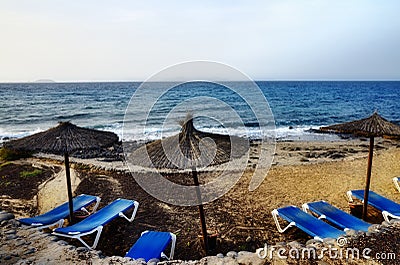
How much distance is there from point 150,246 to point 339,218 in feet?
12.0

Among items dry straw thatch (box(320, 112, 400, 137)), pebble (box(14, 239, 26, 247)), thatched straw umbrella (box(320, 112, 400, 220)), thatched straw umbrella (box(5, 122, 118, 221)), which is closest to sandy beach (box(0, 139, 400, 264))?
pebble (box(14, 239, 26, 247))

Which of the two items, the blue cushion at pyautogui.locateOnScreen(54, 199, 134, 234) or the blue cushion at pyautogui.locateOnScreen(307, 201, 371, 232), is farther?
the blue cushion at pyautogui.locateOnScreen(307, 201, 371, 232)

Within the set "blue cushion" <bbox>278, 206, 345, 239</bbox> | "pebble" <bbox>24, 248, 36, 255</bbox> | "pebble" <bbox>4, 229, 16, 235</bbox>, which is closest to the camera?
"pebble" <bbox>24, 248, 36, 255</bbox>

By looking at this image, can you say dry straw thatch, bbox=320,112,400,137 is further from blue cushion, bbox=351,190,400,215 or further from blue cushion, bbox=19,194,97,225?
blue cushion, bbox=19,194,97,225

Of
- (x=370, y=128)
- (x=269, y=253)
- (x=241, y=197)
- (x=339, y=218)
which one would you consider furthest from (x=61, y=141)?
(x=370, y=128)

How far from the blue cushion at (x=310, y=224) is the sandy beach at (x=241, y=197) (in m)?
0.33

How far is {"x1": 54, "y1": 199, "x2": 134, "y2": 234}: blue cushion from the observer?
17.1 feet

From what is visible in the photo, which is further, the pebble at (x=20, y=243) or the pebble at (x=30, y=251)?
the pebble at (x=20, y=243)

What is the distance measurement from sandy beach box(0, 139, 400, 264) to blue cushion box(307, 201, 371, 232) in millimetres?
641

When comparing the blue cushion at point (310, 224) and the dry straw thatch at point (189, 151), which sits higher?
the dry straw thatch at point (189, 151)

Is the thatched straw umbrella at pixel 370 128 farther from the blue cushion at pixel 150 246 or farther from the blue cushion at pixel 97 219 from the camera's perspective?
the blue cushion at pixel 97 219

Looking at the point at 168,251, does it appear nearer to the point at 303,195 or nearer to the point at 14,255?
the point at 14,255

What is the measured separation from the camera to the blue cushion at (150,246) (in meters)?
4.58

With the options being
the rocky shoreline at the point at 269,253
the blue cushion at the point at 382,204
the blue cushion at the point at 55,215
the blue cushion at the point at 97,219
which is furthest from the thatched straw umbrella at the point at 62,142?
the blue cushion at the point at 382,204
